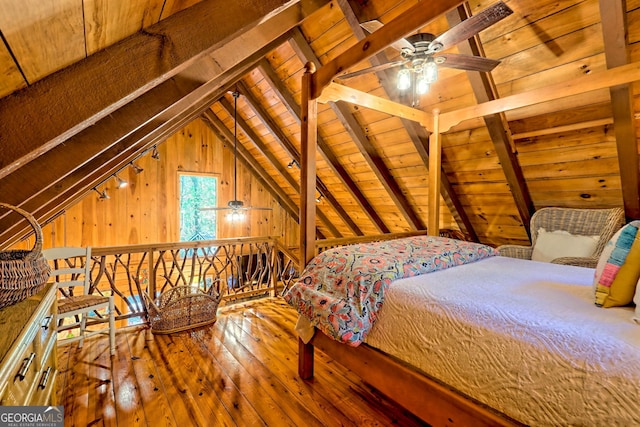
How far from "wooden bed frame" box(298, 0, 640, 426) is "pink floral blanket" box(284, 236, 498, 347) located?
20 cm

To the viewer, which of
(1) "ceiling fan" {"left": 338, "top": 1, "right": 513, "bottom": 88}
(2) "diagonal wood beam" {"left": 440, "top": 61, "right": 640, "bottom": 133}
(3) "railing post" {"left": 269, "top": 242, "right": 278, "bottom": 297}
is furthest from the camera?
(3) "railing post" {"left": 269, "top": 242, "right": 278, "bottom": 297}

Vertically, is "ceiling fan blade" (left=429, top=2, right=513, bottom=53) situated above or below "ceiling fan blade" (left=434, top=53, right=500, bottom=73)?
above

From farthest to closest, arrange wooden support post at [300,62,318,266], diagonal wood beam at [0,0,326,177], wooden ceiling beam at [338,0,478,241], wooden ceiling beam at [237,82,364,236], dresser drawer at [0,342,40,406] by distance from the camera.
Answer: wooden ceiling beam at [237,82,364,236] → wooden ceiling beam at [338,0,478,241] → wooden support post at [300,62,318,266] → dresser drawer at [0,342,40,406] → diagonal wood beam at [0,0,326,177]

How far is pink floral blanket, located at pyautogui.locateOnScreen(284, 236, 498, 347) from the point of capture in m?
1.62

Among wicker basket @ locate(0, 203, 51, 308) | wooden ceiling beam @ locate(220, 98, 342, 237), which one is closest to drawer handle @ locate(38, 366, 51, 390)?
wicker basket @ locate(0, 203, 51, 308)

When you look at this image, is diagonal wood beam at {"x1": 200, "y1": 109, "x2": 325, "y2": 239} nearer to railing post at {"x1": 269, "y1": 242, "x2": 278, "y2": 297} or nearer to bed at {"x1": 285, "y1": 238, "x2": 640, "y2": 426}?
railing post at {"x1": 269, "y1": 242, "x2": 278, "y2": 297}

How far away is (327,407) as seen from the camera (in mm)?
1795

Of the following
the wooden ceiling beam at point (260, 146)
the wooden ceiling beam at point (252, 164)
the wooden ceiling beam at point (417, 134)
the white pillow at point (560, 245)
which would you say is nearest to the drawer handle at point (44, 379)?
the wooden ceiling beam at point (417, 134)

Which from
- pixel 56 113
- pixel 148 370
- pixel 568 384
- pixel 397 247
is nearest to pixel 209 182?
pixel 148 370

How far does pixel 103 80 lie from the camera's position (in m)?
0.72

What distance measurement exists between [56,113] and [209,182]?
5.40 metres

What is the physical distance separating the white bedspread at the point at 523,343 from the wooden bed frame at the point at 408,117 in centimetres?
7

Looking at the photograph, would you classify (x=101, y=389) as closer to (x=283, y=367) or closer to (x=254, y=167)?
(x=283, y=367)

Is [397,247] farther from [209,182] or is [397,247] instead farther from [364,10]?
[209,182]
